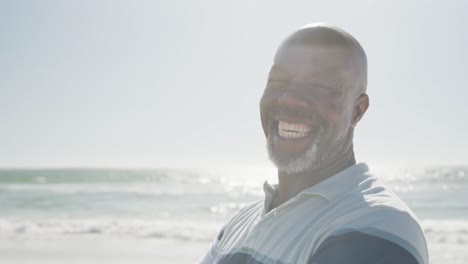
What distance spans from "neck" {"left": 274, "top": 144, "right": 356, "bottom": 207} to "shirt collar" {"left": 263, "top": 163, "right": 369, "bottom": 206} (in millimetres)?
61

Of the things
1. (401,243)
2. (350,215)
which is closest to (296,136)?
(350,215)

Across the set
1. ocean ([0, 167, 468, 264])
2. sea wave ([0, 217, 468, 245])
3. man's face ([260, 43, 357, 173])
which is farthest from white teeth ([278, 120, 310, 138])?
sea wave ([0, 217, 468, 245])

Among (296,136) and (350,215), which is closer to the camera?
(350,215)

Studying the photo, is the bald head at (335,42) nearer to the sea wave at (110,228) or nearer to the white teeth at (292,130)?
the white teeth at (292,130)

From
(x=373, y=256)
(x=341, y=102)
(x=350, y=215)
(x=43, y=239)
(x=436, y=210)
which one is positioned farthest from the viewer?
(x=436, y=210)

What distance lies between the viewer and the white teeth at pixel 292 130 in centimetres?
132

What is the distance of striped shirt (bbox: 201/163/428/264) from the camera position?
971 millimetres

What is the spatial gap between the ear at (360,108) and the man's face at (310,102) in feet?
0.08

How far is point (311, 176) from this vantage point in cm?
136

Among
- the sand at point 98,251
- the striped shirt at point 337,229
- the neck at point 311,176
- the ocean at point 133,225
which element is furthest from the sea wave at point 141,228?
the striped shirt at point 337,229

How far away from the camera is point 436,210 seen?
14797 millimetres

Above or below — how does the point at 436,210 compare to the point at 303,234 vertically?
below

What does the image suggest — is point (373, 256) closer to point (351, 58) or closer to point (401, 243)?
point (401, 243)

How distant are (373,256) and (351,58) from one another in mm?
513
